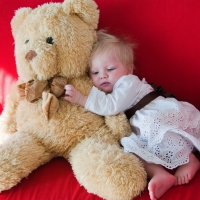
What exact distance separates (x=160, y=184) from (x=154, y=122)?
0.21m

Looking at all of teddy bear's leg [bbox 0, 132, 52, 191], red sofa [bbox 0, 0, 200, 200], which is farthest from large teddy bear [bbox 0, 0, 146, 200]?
red sofa [bbox 0, 0, 200, 200]

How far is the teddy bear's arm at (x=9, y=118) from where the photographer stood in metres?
1.21

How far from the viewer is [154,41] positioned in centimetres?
124

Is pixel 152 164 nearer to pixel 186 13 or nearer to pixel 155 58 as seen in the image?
pixel 155 58

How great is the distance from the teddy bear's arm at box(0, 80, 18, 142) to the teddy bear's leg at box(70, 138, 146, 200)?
12.7 inches

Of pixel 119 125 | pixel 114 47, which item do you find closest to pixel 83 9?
pixel 114 47

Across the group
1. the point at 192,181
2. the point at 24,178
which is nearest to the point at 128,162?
the point at 192,181

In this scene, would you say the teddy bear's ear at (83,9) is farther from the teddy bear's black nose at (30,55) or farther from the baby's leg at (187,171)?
the baby's leg at (187,171)

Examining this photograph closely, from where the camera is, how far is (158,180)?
2.97ft

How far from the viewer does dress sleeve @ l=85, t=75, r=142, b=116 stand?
108 cm

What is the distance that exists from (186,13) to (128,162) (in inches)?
23.8

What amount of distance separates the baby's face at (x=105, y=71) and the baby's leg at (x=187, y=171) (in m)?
0.36

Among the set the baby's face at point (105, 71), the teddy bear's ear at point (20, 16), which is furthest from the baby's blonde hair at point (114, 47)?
the teddy bear's ear at point (20, 16)

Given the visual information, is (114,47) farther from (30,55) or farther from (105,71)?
(30,55)
